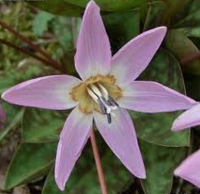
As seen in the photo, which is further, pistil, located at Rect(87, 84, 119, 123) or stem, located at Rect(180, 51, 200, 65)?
stem, located at Rect(180, 51, 200, 65)

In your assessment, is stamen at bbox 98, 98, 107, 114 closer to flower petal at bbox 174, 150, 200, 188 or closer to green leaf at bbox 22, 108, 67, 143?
green leaf at bbox 22, 108, 67, 143

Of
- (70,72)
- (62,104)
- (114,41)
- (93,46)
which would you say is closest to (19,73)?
(70,72)

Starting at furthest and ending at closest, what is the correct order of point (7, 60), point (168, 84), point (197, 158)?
point (7, 60), point (168, 84), point (197, 158)

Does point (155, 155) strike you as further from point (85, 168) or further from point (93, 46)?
point (93, 46)

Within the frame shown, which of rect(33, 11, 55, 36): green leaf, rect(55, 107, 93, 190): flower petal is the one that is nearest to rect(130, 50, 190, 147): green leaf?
rect(55, 107, 93, 190): flower petal

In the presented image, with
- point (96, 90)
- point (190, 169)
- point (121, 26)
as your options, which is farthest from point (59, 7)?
point (190, 169)

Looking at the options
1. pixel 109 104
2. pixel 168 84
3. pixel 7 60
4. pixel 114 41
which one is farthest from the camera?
pixel 7 60

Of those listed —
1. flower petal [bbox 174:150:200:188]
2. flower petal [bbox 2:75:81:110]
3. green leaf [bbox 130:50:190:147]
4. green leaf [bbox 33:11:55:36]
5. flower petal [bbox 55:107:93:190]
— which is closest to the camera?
flower petal [bbox 174:150:200:188]

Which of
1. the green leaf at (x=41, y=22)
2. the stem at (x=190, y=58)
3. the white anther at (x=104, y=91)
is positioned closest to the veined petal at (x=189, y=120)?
the white anther at (x=104, y=91)

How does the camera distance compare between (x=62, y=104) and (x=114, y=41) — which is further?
(x=114, y=41)
